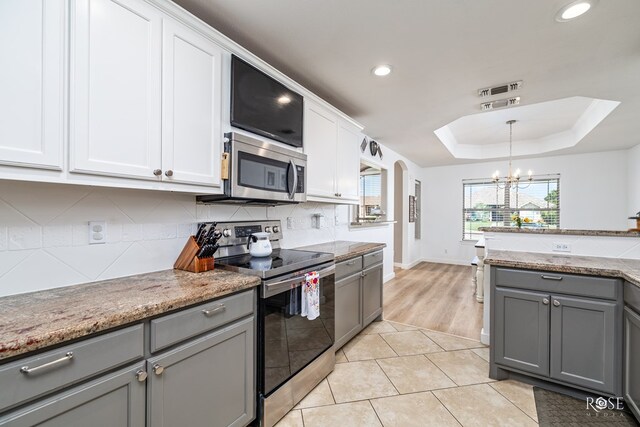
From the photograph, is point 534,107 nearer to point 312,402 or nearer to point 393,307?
point 393,307

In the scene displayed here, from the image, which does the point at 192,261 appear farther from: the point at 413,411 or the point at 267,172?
the point at 413,411

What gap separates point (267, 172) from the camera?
6.66ft

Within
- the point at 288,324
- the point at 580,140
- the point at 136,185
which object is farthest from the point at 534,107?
the point at 136,185

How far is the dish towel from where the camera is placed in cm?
188

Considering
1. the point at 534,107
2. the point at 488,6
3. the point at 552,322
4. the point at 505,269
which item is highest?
the point at 534,107

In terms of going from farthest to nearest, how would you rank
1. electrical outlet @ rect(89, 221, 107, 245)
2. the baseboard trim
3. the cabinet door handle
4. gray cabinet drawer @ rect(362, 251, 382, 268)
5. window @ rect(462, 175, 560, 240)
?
the baseboard trim < window @ rect(462, 175, 560, 240) < gray cabinet drawer @ rect(362, 251, 382, 268) < electrical outlet @ rect(89, 221, 107, 245) < the cabinet door handle

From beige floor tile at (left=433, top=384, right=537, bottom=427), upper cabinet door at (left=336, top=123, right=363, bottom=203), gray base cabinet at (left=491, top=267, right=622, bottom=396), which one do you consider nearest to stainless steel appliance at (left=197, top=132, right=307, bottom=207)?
upper cabinet door at (left=336, top=123, right=363, bottom=203)

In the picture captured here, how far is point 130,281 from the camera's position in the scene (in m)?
1.50

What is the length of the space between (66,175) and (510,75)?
318 centimetres

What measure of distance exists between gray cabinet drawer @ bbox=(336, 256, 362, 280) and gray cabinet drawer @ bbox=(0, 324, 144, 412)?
1.57m

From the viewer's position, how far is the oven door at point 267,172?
5.97 feet

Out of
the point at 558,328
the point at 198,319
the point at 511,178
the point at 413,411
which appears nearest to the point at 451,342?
the point at 558,328

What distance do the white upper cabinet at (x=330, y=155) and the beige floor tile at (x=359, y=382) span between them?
1469mm

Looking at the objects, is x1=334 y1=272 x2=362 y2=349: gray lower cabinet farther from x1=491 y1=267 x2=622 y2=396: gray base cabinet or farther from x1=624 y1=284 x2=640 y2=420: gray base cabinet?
x1=624 y1=284 x2=640 y2=420: gray base cabinet
